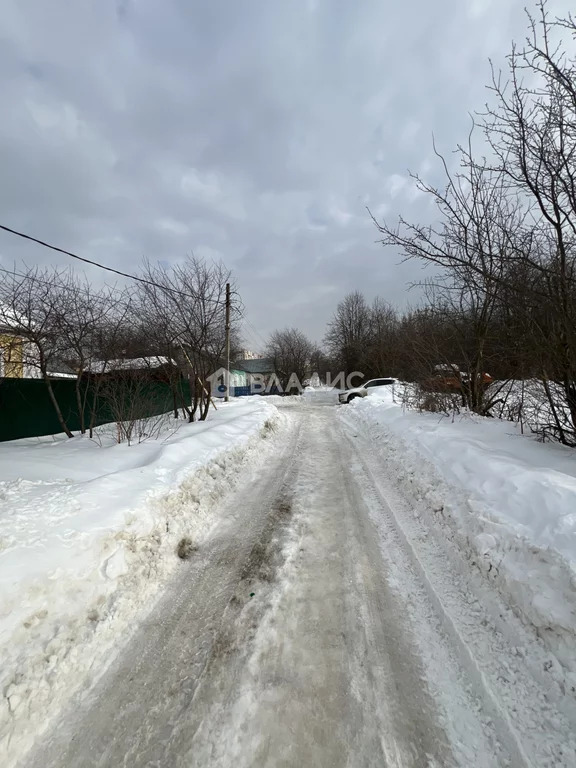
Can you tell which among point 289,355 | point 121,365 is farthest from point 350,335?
point 121,365

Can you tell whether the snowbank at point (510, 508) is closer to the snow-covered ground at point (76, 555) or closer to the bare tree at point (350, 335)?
the snow-covered ground at point (76, 555)

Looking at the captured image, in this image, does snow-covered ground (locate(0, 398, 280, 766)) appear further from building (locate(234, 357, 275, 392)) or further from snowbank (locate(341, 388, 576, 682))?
building (locate(234, 357, 275, 392))

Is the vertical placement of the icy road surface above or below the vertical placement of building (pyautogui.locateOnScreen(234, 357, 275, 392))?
below

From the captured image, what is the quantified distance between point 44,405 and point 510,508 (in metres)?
10.9

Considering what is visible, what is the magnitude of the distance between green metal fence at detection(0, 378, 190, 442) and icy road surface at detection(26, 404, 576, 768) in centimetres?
565

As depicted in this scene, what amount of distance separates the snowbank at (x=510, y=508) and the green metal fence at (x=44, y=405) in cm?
627

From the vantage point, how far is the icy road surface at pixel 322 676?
163 centimetres

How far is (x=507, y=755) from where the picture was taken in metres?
1.60

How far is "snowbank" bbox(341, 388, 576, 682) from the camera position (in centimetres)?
216

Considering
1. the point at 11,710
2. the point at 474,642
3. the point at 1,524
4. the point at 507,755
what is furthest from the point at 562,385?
the point at 1,524

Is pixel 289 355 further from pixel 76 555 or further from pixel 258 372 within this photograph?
pixel 76 555

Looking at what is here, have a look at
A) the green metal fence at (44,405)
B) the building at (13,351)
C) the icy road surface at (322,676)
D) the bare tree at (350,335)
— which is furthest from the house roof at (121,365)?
the bare tree at (350,335)

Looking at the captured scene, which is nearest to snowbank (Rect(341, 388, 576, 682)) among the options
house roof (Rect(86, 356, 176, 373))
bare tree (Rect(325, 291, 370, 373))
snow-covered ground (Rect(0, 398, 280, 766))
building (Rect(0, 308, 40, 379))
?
snow-covered ground (Rect(0, 398, 280, 766))

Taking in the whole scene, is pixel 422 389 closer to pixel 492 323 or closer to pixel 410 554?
pixel 492 323
